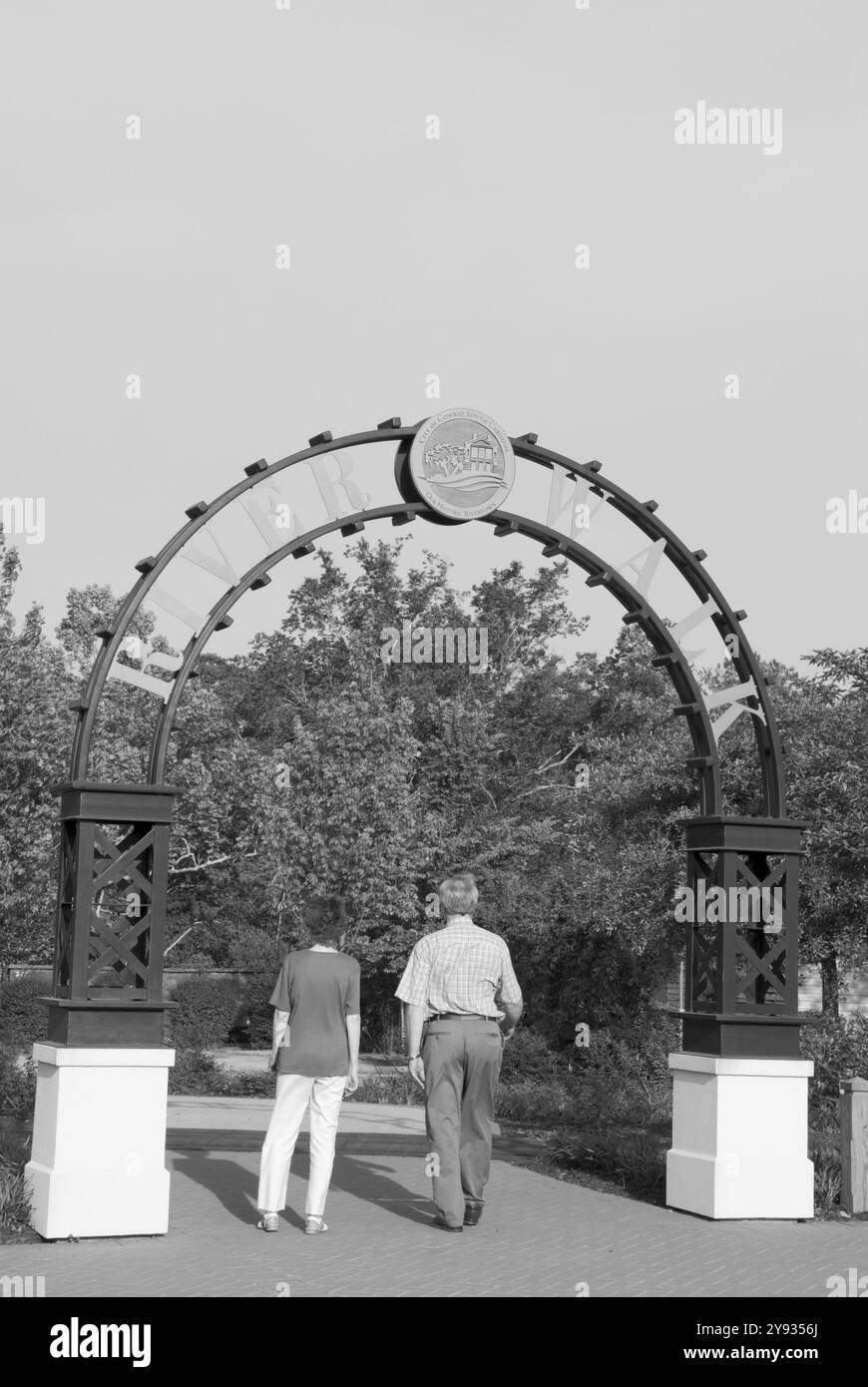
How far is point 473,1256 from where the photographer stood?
25.6ft

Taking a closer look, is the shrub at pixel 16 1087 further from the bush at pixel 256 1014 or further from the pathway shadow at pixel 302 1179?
the bush at pixel 256 1014

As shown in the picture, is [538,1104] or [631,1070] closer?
[538,1104]

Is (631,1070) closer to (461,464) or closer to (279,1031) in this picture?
(461,464)

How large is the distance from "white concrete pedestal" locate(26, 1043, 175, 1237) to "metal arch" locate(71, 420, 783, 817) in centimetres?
174

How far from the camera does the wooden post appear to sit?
9.59 m

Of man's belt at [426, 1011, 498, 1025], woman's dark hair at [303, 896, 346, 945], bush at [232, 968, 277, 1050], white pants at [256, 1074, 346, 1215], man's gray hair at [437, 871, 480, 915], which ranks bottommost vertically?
bush at [232, 968, 277, 1050]

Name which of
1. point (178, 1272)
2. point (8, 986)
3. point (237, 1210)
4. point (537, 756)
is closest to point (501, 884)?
point (8, 986)

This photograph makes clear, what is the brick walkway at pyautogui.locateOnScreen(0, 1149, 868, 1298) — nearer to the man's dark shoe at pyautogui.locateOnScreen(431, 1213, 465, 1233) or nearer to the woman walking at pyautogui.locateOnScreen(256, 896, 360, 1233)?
the man's dark shoe at pyautogui.locateOnScreen(431, 1213, 465, 1233)

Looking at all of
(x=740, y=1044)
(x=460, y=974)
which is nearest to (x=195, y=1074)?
(x=740, y=1044)

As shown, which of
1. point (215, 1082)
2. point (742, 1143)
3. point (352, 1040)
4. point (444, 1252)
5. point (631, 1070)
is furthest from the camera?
point (631, 1070)

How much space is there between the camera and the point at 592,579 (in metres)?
10.1

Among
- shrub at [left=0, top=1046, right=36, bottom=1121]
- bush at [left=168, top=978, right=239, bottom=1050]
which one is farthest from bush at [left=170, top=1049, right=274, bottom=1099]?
bush at [left=168, top=978, right=239, bottom=1050]

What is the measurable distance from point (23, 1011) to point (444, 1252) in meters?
17.8
